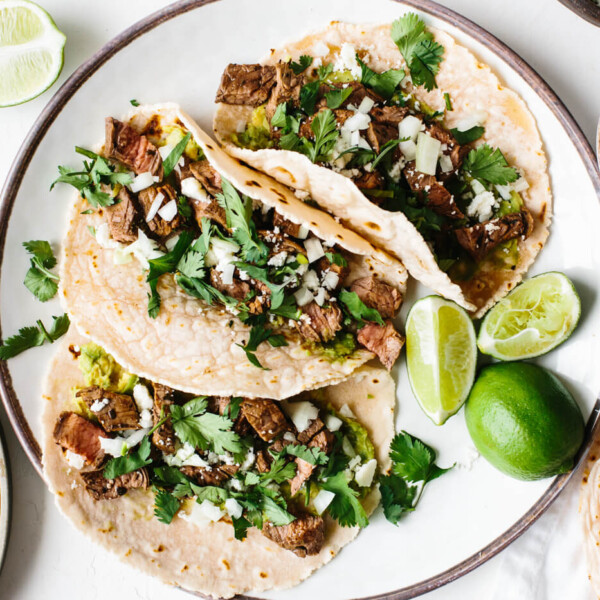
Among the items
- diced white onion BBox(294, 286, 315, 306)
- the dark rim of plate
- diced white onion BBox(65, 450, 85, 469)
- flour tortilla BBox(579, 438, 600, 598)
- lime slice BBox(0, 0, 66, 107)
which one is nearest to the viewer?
the dark rim of plate

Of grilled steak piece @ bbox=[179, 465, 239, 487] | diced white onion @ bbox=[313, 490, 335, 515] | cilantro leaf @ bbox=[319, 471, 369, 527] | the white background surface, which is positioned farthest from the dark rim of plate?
grilled steak piece @ bbox=[179, 465, 239, 487]

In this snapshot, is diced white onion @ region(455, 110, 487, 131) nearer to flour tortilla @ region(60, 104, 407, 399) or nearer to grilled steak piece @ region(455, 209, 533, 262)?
grilled steak piece @ region(455, 209, 533, 262)

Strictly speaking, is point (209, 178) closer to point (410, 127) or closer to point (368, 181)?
point (368, 181)

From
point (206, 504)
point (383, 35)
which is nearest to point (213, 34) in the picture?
point (383, 35)

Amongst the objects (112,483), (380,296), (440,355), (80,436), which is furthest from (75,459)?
(440,355)

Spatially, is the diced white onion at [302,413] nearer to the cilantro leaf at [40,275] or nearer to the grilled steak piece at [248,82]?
the cilantro leaf at [40,275]

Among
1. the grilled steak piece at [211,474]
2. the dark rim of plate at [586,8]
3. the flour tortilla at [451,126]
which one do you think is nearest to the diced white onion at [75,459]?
the grilled steak piece at [211,474]
